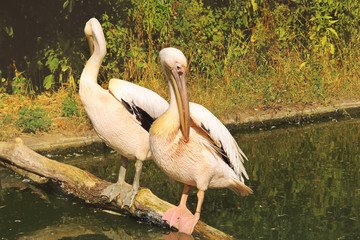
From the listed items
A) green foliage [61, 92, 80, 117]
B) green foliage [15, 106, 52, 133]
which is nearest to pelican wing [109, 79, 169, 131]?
green foliage [15, 106, 52, 133]

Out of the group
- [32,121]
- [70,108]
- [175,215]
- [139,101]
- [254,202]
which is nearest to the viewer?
[175,215]

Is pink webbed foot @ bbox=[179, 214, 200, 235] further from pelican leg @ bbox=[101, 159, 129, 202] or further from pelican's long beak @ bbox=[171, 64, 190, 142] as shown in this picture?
pelican leg @ bbox=[101, 159, 129, 202]

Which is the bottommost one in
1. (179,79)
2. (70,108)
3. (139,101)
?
(70,108)

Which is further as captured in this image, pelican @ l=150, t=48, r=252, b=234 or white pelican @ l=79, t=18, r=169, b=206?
white pelican @ l=79, t=18, r=169, b=206

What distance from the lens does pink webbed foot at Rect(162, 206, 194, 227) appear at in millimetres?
4125

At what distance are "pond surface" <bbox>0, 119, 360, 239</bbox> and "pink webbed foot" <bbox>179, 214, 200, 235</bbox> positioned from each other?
373mm

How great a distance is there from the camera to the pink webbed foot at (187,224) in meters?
4.07

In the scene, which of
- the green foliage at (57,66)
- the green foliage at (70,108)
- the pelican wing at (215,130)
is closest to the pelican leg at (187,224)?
the pelican wing at (215,130)

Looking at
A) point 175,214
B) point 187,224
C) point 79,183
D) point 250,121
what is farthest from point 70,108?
point 187,224

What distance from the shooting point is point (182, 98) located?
3896 millimetres

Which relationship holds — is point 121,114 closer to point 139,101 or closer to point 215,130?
point 139,101

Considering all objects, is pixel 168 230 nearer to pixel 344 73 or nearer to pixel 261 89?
pixel 261 89

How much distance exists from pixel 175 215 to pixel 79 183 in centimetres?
Result: 114

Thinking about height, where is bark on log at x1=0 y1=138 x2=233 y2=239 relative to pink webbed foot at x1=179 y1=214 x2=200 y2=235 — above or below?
below
